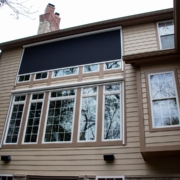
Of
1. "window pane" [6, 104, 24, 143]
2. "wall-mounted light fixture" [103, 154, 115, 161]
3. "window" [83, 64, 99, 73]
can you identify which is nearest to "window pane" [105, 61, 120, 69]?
"window" [83, 64, 99, 73]

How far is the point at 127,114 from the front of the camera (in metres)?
5.69

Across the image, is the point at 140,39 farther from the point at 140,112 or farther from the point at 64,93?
the point at 64,93

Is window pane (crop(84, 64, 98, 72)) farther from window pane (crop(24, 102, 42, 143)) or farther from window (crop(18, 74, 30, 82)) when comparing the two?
window (crop(18, 74, 30, 82))

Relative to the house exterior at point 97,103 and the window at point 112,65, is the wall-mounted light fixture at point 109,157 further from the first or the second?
the window at point 112,65

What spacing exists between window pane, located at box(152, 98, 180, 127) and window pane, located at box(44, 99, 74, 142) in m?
2.50

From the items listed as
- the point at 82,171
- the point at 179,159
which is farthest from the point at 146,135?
the point at 82,171

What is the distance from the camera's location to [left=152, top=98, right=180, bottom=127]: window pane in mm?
4902

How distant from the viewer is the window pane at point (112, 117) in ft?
18.6

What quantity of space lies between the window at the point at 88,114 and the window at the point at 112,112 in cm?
34

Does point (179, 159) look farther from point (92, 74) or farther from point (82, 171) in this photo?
point (92, 74)

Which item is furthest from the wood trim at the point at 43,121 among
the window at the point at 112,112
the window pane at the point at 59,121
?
the window at the point at 112,112

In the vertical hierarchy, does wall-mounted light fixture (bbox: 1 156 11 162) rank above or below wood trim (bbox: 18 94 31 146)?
below

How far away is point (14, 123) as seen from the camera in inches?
271

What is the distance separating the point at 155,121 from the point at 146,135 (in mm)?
432
